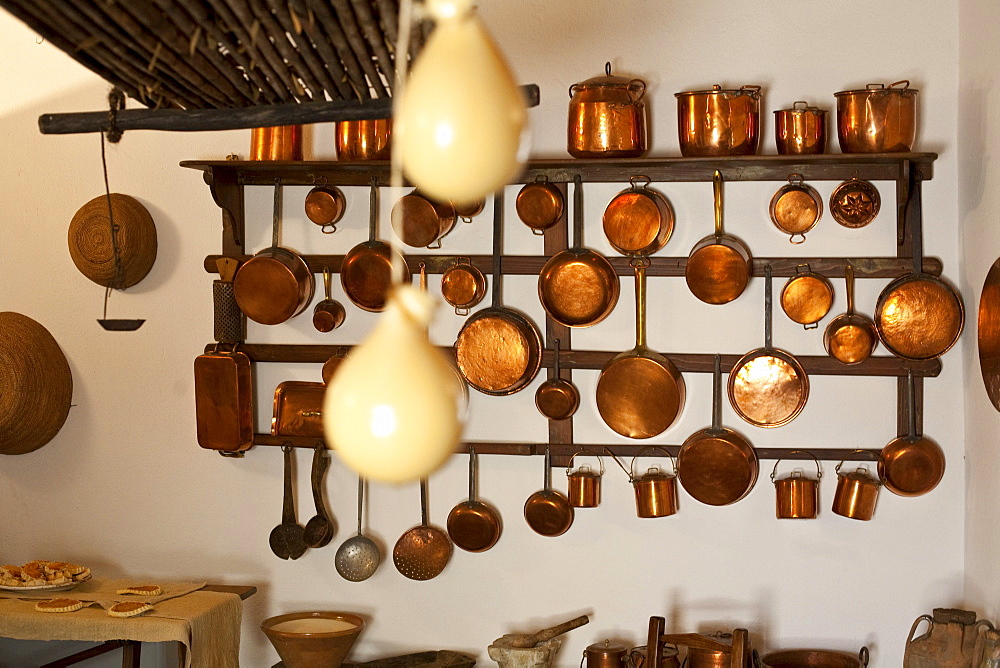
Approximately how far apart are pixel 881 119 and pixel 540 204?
93cm

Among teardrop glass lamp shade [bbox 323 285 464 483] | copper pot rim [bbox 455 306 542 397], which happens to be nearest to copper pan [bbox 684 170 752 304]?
copper pot rim [bbox 455 306 542 397]

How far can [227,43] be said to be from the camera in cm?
149

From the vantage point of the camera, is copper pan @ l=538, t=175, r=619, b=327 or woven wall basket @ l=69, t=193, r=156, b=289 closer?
copper pan @ l=538, t=175, r=619, b=327

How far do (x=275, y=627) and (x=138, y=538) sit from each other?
1.88ft

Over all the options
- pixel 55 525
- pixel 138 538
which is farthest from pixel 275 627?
pixel 55 525

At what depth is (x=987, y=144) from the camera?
8.38 ft

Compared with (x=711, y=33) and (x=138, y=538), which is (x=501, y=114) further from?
(x=138, y=538)

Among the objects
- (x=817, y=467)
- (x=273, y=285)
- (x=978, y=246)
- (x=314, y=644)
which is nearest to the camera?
(x=978, y=246)

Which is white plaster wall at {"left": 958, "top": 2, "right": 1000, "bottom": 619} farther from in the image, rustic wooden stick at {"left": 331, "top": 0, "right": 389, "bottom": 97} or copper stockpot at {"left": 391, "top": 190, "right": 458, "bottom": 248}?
rustic wooden stick at {"left": 331, "top": 0, "right": 389, "bottom": 97}

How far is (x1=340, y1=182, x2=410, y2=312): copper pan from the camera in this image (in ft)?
9.51

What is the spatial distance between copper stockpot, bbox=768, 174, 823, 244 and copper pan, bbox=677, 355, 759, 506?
0.41m

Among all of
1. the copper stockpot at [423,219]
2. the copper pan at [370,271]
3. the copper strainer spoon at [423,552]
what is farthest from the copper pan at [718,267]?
the copper strainer spoon at [423,552]

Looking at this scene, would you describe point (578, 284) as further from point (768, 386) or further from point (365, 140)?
point (365, 140)

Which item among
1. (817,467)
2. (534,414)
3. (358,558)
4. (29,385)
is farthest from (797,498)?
(29,385)
